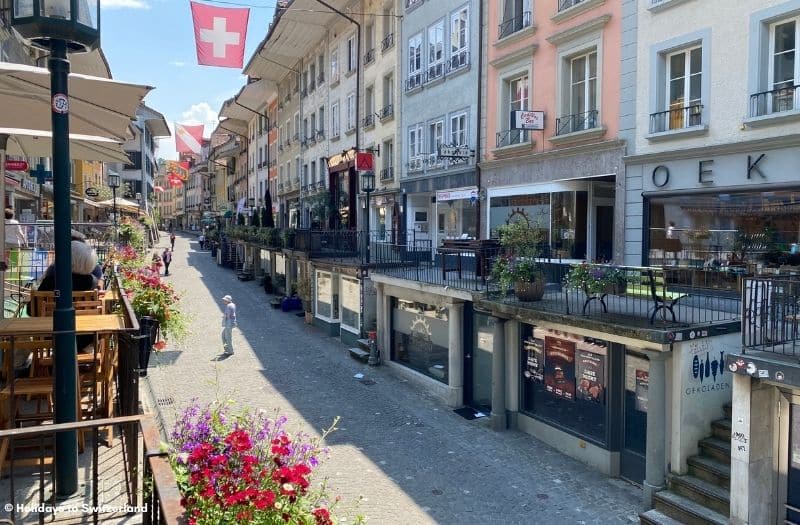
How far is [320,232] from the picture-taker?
23188mm

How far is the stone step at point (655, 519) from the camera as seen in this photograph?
8.26 m

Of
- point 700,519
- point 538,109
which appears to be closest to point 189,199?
point 538,109

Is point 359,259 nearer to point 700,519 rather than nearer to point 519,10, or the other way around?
point 519,10

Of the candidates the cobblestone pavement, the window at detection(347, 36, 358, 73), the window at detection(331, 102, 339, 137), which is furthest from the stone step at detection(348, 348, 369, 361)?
the window at detection(331, 102, 339, 137)

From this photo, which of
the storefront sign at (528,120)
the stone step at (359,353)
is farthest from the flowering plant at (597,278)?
the stone step at (359,353)

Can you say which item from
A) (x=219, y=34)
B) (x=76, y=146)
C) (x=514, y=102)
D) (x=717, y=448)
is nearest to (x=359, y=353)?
(x=514, y=102)

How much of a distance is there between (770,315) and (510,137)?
11.4 metres

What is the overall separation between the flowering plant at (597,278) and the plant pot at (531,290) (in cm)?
149

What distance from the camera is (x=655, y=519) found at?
8.35m

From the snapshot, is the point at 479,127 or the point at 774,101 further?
the point at 479,127

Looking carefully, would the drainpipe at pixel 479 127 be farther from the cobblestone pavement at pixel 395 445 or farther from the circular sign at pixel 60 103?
the circular sign at pixel 60 103

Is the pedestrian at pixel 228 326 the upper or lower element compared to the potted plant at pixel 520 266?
lower

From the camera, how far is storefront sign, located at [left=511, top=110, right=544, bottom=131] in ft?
53.6

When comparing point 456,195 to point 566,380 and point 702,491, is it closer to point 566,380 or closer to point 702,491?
point 566,380
